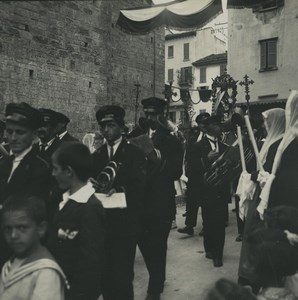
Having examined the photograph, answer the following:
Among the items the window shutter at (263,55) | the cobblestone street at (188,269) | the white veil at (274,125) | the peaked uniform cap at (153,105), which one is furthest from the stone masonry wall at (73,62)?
the white veil at (274,125)

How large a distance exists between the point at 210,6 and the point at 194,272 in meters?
3.18

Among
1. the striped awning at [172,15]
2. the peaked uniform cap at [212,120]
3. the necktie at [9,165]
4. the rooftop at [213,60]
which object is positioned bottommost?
the necktie at [9,165]

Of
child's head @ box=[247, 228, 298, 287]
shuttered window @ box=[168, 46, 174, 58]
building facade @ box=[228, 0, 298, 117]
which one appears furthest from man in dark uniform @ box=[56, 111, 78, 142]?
shuttered window @ box=[168, 46, 174, 58]

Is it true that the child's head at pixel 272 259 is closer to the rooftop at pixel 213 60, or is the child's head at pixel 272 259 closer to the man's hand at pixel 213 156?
the man's hand at pixel 213 156

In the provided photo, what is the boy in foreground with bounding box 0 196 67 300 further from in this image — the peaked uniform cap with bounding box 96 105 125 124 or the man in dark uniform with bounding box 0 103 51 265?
Result: the peaked uniform cap with bounding box 96 105 125 124

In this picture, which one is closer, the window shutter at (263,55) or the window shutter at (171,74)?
the window shutter at (263,55)

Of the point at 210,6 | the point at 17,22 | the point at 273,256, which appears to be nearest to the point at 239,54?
the point at 17,22

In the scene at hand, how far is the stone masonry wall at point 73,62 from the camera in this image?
16.6m

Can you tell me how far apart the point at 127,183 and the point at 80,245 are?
4.01ft

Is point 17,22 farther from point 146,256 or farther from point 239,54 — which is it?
point 146,256

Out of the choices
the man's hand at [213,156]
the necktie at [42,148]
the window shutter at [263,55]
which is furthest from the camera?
the window shutter at [263,55]

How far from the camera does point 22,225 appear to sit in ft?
7.39

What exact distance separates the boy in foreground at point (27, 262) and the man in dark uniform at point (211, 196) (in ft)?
11.8

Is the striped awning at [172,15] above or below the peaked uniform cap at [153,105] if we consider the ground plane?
above
